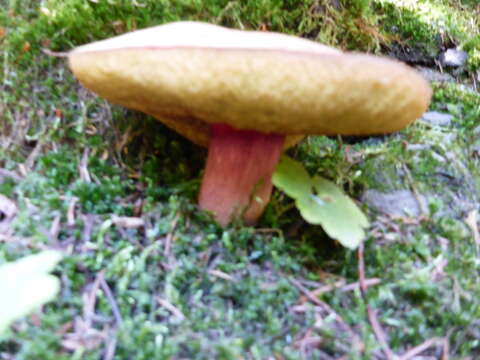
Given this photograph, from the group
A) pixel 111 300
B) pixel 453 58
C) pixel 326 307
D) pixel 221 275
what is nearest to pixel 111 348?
pixel 111 300

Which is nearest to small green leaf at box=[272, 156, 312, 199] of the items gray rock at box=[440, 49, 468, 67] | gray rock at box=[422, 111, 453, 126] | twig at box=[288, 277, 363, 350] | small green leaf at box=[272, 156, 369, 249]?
small green leaf at box=[272, 156, 369, 249]

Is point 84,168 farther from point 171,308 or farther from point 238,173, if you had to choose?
point 171,308

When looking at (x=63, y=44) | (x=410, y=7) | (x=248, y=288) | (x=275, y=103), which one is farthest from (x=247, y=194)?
(x=410, y=7)

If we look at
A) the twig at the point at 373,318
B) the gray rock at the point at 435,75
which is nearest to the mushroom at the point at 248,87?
the twig at the point at 373,318

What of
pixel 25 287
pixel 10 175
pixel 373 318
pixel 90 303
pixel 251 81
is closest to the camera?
pixel 25 287

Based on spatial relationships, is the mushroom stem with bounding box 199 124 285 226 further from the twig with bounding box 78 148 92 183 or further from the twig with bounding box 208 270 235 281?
the twig with bounding box 78 148 92 183

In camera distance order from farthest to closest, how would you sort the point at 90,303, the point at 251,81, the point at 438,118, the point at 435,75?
the point at 435,75, the point at 438,118, the point at 90,303, the point at 251,81
